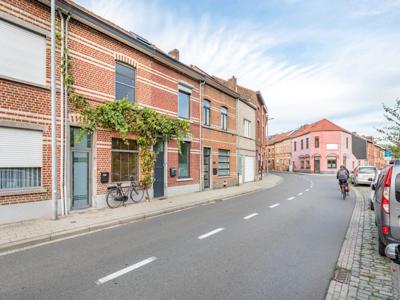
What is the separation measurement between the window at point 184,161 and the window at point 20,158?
727 cm

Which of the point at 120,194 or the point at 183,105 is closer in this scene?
the point at 120,194

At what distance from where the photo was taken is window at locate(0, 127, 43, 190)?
7215 mm

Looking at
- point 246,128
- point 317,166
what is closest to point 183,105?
point 246,128

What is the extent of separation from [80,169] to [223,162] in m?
11.1

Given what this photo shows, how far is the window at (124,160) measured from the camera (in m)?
10.3

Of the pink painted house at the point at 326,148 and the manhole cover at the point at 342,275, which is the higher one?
the pink painted house at the point at 326,148

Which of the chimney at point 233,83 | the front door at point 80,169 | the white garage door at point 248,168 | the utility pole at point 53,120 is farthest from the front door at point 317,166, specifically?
the utility pole at point 53,120

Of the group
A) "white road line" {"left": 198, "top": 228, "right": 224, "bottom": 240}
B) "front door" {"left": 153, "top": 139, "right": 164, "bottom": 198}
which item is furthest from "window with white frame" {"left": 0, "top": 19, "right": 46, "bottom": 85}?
"white road line" {"left": 198, "top": 228, "right": 224, "bottom": 240}

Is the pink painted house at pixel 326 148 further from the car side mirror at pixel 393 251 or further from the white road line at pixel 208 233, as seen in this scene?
the car side mirror at pixel 393 251

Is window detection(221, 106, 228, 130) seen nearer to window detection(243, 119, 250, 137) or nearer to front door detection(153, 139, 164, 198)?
window detection(243, 119, 250, 137)

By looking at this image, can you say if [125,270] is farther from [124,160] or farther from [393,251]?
[124,160]

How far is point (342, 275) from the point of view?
3975mm

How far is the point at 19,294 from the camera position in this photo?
11.3 feet

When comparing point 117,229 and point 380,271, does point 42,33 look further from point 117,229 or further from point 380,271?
point 380,271
